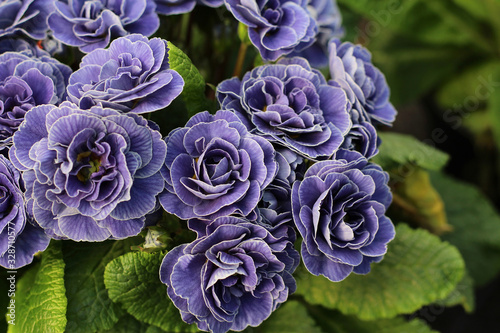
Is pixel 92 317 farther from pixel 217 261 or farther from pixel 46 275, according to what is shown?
pixel 217 261

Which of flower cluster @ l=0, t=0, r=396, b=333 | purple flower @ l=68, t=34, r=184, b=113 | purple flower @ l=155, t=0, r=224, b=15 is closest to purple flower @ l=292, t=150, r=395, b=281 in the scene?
flower cluster @ l=0, t=0, r=396, b=333

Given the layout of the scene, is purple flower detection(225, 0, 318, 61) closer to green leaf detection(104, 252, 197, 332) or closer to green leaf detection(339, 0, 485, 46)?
green leaf detection(104, 252, 197, 332)

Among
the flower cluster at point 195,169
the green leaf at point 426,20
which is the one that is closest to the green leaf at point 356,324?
the flower cluster at point 195,169

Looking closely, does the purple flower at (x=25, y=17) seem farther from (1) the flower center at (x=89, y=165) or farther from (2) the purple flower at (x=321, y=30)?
(2) the purple flower at (x=321, y=30)

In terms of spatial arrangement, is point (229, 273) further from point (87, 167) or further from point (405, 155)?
point (405, 155)

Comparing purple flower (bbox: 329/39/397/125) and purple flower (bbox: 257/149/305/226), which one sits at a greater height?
purple flower (bbox: 329/39/397/125)

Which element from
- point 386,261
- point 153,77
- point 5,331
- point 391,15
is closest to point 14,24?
point 153,77
